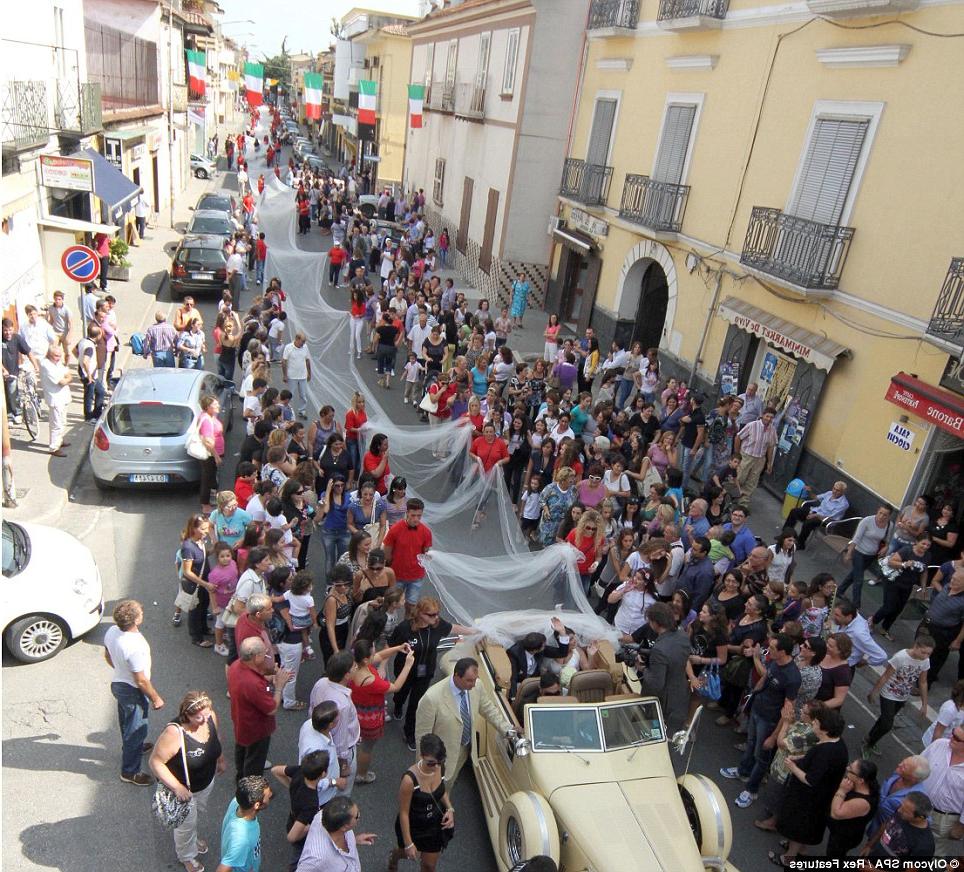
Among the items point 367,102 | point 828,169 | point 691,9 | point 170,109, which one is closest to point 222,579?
point 828,169

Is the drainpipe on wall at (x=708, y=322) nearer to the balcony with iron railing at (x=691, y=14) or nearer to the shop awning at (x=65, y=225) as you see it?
the balcony with iron railing at (x=691, y=14)

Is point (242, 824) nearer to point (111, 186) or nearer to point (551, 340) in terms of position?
point (551, 340)

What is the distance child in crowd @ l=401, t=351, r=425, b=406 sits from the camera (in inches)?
564

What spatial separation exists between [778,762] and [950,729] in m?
1.40

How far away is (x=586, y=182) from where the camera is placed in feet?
65.8

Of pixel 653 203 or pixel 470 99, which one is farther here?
pixel 470 99

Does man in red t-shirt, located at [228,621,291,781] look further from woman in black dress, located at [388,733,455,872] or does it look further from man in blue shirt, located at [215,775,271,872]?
woman in black dress, located at [388,733,455,872]

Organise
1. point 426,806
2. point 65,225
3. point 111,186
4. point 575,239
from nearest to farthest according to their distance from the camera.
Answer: point 426,806 → point 65,225 → point 111,186 → point 575,239

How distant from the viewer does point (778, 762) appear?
6086mm

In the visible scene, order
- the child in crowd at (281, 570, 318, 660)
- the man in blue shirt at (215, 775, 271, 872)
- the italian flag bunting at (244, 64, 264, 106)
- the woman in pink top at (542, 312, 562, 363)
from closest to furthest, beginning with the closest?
the man in blue shirt at (215, 775, 271, 872) → the child in crowd at (281, 570, 318, 660) → the woman in pink top at (542, 312, 562, 363) → the italian flag bunting at (244, 64, 264, 106)

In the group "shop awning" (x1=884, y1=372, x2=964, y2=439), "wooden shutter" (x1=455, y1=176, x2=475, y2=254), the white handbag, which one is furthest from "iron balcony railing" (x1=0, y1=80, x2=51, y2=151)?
"shop awning" (x1=884, y1=372, x2=964, y2=439)

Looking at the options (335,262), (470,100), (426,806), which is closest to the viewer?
(426,806)

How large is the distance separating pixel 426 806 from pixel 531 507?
533 cm

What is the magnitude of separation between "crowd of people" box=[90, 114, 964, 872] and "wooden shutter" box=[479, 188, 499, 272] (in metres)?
12.2
